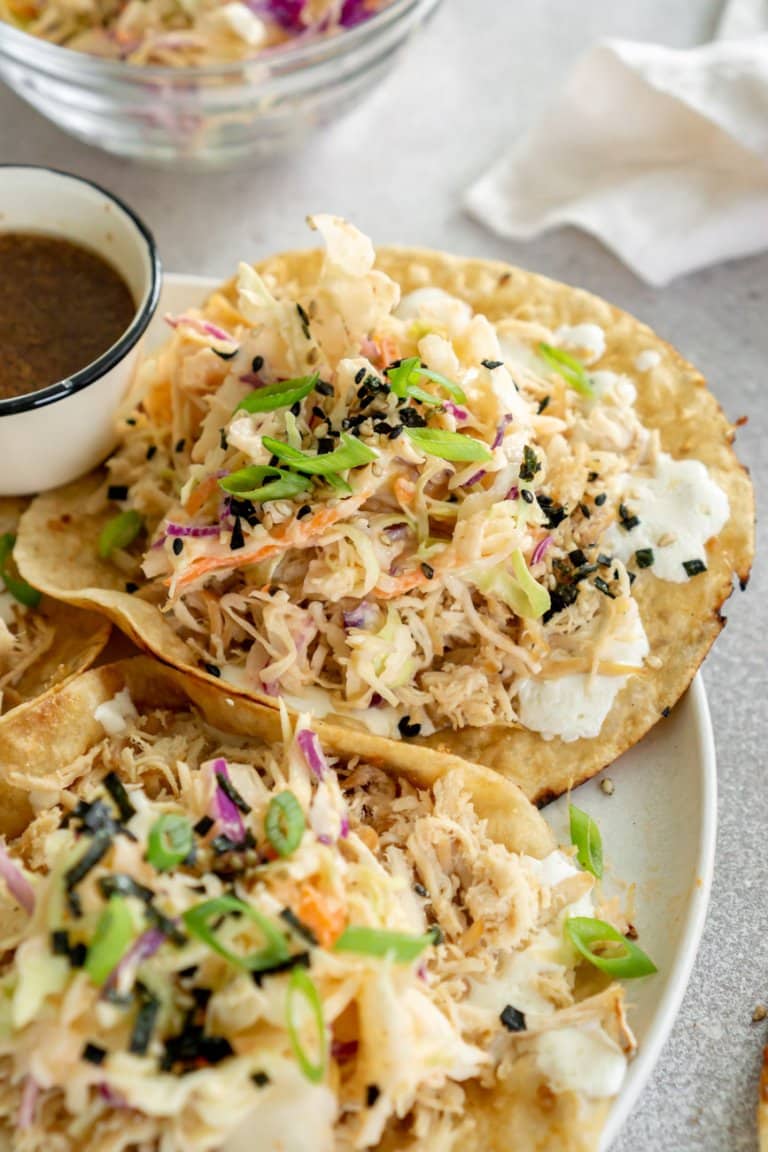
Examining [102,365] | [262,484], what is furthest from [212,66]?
[262,484]

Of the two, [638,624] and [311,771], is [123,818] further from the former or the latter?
[638,624]

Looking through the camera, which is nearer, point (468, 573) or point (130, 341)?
point (468, 573)

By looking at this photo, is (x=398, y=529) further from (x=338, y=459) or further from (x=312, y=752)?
(x=312, y=752)

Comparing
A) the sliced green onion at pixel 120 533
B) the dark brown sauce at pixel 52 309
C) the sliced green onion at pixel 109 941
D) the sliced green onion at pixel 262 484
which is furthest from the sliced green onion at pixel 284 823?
the dark brown sauce at pixel 52 309

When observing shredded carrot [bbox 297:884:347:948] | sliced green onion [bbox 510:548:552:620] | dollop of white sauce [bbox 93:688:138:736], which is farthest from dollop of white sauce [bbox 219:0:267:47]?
shredded carrot [bbox 297:884:347:948]

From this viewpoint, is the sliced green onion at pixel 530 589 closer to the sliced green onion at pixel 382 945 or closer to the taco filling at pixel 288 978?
the taco filling at pixel 288 978

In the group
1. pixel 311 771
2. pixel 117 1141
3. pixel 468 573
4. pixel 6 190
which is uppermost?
pixel 6 190

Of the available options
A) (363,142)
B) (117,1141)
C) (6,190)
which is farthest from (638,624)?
(363,142)
